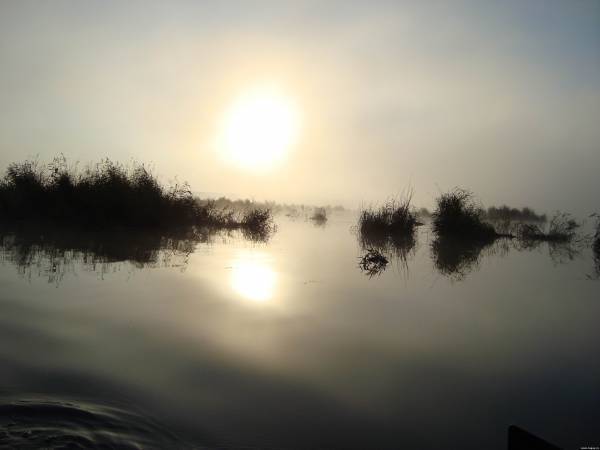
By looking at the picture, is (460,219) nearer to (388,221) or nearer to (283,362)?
(388,221)

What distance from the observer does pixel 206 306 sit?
452cm

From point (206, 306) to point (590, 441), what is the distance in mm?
3586

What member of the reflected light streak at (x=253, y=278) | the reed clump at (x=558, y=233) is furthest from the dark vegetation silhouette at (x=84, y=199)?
the reed clump at (x=558, y=233)

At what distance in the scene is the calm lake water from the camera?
6.65 feet

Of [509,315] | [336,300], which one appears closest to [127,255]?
[336,300]

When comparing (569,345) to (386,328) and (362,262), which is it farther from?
(362,262)

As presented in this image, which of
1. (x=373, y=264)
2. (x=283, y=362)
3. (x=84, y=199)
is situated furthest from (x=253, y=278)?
(x=84, y=199)

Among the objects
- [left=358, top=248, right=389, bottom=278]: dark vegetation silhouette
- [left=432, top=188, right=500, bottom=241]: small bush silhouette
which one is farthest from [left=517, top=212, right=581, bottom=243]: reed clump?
[left=358, top=248, right=389, bottom=278]: dark vegetation silhouette

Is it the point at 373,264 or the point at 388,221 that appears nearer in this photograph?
the point at 373,264

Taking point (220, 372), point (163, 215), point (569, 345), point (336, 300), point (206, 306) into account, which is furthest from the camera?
point (163, 215)

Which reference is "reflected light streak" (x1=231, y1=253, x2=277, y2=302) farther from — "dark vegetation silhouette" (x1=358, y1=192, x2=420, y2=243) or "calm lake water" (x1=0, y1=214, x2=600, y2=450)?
"dark vegetation silhouette" (x1=358, y1=192, x2=420, y2=243)

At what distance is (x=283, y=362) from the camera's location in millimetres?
2980

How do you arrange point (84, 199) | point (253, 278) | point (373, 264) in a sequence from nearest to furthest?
point (253, 278) < point (373, 264) < point (84, 199)

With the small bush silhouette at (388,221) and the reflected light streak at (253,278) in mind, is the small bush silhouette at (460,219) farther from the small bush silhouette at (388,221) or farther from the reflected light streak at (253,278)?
the reflected light streak at (253,278)
